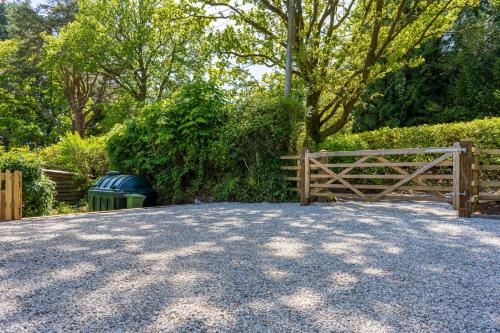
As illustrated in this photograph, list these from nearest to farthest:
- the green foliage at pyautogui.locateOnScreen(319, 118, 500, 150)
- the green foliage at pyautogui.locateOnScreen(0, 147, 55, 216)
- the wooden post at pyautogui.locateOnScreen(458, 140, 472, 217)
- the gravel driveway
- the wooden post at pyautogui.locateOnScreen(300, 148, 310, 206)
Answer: the gravel driveway, the wooden post at pyautogui.locateOnScreen(458, 140, 472, 217), the green foliage at pyautogui.locateOnScreen(0, 147, 55, 216), the wooden post at pyautogui.locateOnScreen(300, 148, 310, 206), the green foliage at pyautogui.locateOnScreen(319, 118, 500, 150)

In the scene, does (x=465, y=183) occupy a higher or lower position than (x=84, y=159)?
lower

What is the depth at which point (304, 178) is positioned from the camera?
8.54 m

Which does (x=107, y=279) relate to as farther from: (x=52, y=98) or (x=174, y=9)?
(x=52, y=98)

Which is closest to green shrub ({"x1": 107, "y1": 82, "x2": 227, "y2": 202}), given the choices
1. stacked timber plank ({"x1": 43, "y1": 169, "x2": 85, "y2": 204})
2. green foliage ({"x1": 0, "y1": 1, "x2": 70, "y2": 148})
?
stacked timber plank ({"x1": 43, "y1": 169, "x2": 85, "y2": 204})

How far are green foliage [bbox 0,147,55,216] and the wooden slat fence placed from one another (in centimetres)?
155

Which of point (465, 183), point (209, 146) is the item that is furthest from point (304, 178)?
point (465, 183)

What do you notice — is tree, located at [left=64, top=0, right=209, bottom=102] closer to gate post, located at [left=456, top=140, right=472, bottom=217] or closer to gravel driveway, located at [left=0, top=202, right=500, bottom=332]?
gate post, located at [left=456, top=140, right=472, bottom=217]

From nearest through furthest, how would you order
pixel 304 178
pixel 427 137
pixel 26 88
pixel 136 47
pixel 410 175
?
pixel 410 175 → pixel 304 178 → pixel 427 137 → pixel 136 47 → pixel 26 88

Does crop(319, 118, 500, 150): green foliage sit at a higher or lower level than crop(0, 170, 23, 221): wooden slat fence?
higher

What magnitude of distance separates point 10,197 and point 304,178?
5.82 m

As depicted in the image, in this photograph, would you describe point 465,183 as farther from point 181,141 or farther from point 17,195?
point 17,195

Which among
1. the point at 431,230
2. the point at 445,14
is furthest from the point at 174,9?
the point at 431,230

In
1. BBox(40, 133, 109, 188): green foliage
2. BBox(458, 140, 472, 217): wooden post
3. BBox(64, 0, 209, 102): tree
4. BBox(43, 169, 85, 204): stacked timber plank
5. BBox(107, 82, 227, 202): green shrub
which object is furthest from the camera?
BBox(64, 0, 209, 102): tree

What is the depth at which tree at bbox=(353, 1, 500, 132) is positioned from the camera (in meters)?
16.7
